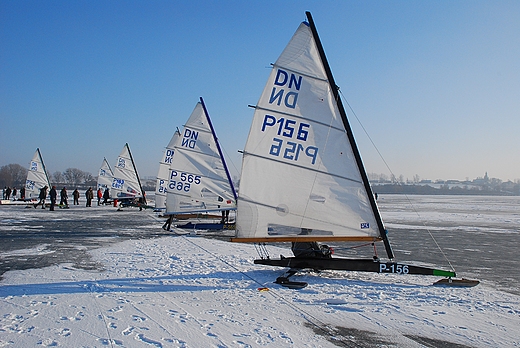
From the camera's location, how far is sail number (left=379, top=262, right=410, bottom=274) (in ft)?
24.7

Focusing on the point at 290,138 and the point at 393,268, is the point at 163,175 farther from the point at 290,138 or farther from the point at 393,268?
the point at 393,268

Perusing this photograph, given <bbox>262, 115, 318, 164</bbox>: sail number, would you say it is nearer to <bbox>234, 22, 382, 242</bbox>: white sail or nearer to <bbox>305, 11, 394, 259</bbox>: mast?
<bbox>234, 22, 382, 242</bbox>: white sail

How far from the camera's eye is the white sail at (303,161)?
7.84m

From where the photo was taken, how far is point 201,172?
16078 mm

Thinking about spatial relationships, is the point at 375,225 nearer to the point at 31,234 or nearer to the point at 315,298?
the point at 315,298

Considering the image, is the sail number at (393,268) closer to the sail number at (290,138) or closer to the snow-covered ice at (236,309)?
the snow-covered ice at (236,309)

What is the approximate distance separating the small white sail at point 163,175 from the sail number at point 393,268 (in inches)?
658

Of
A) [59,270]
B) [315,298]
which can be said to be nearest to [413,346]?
[315,298]

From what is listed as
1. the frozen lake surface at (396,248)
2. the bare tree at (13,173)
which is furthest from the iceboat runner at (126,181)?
the bare tree at (13,173)

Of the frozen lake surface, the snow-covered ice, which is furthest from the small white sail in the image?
the snow-covered ice

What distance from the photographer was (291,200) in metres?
8.16

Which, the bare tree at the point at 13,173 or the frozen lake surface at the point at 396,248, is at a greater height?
the frozen lake surface at the point at 396,248

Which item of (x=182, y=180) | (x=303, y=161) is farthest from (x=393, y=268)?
(x=182, y=180)

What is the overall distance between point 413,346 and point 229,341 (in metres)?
2.15
